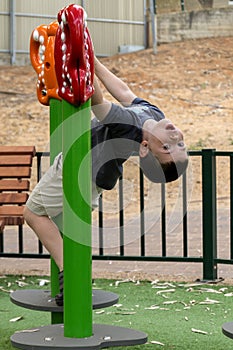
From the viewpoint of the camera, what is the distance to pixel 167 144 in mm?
4539

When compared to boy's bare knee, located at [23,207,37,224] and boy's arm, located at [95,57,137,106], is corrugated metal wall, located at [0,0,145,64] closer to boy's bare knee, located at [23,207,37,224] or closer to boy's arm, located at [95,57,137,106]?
boy's bare knee, located at [23,207,37,224]

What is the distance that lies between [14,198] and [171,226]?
11.5ft

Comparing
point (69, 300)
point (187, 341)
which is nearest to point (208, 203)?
point (187, 341)

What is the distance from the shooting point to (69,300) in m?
4.08

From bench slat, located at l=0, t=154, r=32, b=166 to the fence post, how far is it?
1.49m

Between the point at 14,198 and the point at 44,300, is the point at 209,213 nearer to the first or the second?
the point at 14,198

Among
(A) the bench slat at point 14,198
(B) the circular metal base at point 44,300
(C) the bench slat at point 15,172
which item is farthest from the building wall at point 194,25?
(B) the circular metal base at point 44,300

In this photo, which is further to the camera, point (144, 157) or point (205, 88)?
point (205, 88)

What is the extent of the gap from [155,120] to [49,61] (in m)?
0.62

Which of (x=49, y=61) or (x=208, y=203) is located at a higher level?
(x=49, y=61)

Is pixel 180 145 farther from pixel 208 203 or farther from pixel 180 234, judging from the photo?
pixel 180 234

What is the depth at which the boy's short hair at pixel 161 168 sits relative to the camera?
4605mm

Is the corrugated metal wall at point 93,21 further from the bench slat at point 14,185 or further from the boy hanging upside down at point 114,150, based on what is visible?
the boy hanging upside down at point 114,150

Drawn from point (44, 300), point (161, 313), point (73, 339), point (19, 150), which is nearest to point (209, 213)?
point (161, 313)
